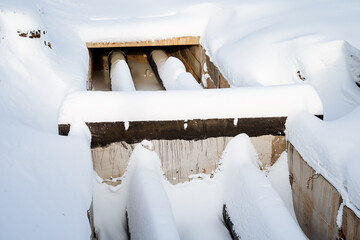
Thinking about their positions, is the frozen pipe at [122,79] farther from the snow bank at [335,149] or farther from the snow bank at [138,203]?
the snow bank at [335,149]

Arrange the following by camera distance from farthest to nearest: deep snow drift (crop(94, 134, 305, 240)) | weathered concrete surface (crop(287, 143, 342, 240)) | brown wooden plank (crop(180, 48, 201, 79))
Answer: brown wooden plank (crop(180, 48, 201, 79)) < weathered concrete surface (crop(287, 143, 342, 240)) < deep snow drift (crop(94, 134, 305, 240))

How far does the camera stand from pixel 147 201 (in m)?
2.44

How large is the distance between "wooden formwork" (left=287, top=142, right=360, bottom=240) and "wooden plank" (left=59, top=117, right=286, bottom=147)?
238mm

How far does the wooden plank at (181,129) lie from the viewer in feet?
9.75

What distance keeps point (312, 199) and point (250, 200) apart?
474 mm

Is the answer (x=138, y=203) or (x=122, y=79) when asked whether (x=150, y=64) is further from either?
(x=138, y=203)

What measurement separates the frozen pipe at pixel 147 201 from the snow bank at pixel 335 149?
38.5 inches

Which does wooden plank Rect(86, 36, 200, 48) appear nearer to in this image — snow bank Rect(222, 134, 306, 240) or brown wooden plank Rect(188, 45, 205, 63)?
brown wooden plank Rect(188, 45, 205, 63)

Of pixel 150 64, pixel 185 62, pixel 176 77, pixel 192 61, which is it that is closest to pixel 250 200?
pixel 176 77

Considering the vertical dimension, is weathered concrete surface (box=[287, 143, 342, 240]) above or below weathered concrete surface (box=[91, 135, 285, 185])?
below

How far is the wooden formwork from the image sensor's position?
2.30m

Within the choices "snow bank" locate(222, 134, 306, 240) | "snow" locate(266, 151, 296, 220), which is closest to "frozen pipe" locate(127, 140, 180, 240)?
"snow bank" locate(222, 134, 306, 240)

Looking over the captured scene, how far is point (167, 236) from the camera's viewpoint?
2.11m

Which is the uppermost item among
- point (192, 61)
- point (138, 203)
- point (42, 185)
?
point (192, 61)
